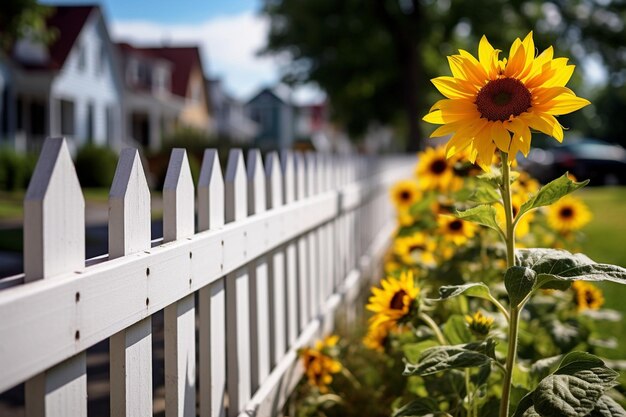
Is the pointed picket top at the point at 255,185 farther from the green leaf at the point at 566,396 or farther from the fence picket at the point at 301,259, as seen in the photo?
the green leaf at the point at 566,396

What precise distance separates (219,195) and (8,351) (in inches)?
49.6

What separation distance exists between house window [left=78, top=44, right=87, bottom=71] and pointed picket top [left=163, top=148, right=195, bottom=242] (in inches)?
964

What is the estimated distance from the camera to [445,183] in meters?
4.29

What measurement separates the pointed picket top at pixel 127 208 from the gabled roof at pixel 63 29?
22.7m

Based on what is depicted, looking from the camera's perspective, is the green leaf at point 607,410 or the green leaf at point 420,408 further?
the green leaf at point 420,408

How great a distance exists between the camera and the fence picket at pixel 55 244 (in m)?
1.50

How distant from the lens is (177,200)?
2.15 m

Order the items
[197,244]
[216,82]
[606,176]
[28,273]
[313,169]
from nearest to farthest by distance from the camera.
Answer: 1. [28,273]
2. [197,244]
3. [313,169]
4. [606,176]
5. [216,82]

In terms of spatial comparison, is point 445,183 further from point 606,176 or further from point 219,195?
point 606,176

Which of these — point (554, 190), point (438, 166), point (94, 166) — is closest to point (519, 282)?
point (554, 190)

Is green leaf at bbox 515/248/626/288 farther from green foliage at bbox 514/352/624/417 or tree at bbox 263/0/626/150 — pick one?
tree at bbox 263/0/626/150

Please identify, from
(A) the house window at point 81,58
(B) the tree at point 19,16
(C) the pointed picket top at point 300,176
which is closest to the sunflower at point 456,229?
(C) the pointed picket top at point 300,176

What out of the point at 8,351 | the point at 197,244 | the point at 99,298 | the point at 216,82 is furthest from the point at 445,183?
the point at 216,82

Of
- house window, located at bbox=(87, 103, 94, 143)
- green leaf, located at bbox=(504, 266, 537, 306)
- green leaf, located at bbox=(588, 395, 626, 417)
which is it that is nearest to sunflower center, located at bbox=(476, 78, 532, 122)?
green leaf, located at bbox=(504, 266, 537, 306)
